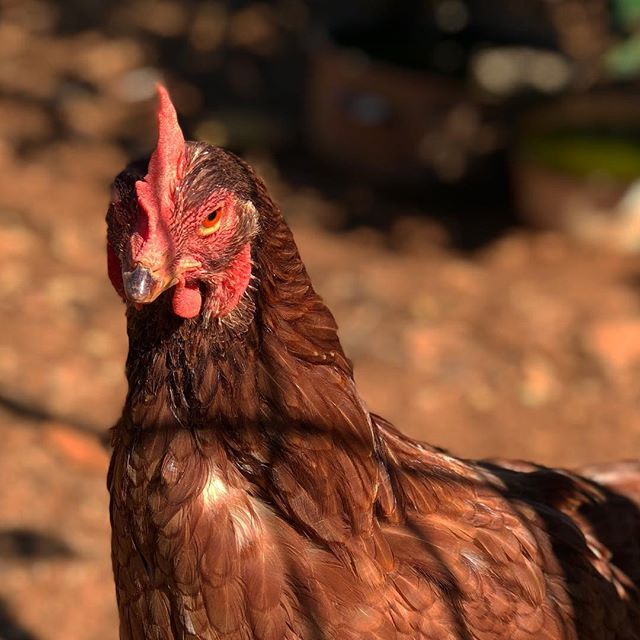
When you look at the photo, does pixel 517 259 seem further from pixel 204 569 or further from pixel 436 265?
pixel 204 569

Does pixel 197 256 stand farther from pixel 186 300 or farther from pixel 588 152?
pixel 588 152

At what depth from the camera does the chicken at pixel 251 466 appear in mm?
2035

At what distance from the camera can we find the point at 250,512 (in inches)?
84.7

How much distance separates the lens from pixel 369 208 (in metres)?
6.56

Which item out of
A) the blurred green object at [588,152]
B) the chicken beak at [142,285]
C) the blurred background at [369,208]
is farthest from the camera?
the blurred green object at [588,152]

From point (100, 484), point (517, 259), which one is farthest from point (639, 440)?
point (100, 484)

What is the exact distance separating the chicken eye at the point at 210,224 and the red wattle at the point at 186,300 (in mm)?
109

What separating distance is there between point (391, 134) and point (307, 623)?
16.4 ft

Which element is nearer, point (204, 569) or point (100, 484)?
point (204, 569)

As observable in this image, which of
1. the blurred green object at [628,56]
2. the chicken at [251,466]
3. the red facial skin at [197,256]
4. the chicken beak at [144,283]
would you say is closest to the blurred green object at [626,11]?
the blurred green object at [628,56]

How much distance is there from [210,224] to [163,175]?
126 mm

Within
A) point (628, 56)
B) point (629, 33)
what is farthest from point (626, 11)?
point (629, 33)

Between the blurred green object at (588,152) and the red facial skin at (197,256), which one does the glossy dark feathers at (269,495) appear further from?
the blurred green object at (588,152)

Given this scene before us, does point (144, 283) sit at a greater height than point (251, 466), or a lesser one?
greater
